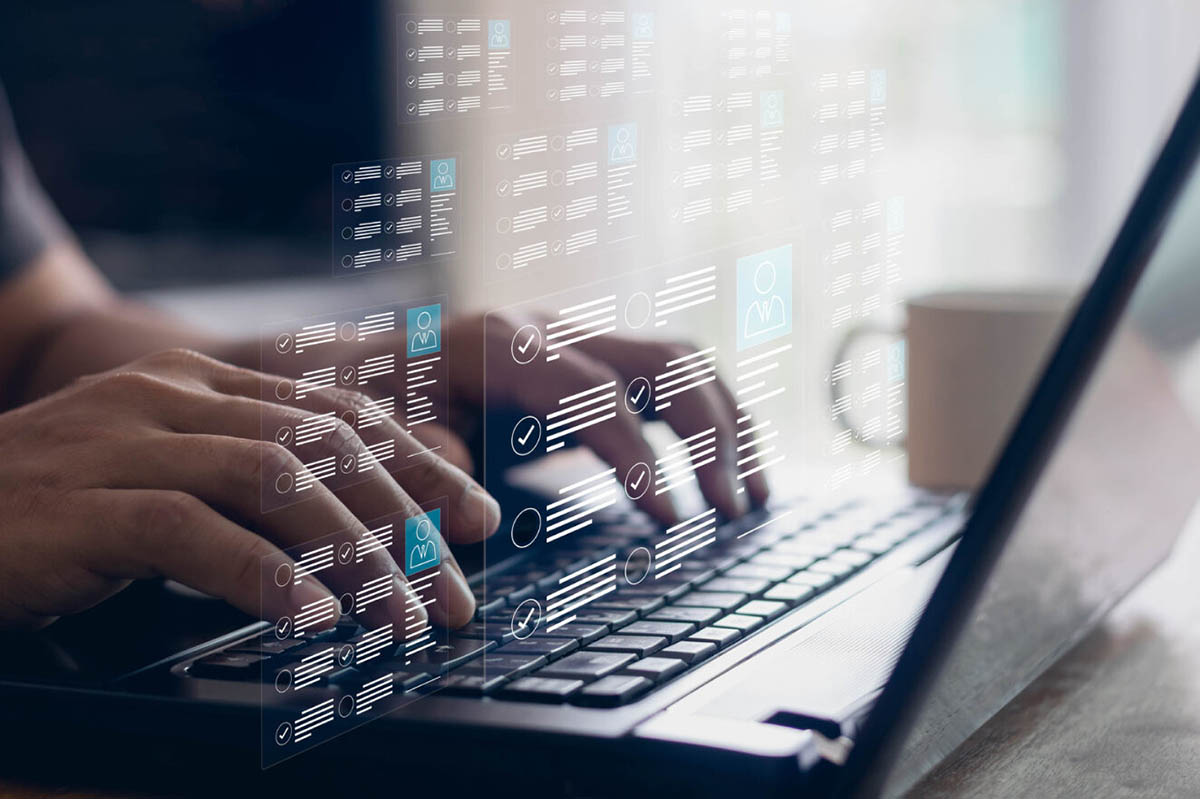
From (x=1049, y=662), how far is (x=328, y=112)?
2.09ft

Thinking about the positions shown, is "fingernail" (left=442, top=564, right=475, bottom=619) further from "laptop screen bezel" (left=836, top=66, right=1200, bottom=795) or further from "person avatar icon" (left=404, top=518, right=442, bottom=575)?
"laptop screen bezel" (left=836, top=66, right=1200, bottom=795)

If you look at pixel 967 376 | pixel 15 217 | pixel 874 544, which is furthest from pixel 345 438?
pixel 15 217

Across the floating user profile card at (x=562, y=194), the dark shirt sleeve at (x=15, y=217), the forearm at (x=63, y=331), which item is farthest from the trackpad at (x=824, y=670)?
the dark shirt sleeve at (x=15, y=217)

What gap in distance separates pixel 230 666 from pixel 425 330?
85 millimetres

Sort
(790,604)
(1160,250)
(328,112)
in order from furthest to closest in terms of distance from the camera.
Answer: (328,112)
(790,604)
(1160,250)

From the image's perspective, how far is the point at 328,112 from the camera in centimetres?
83

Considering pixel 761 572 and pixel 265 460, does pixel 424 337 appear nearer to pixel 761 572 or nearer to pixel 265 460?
pixel 265 460

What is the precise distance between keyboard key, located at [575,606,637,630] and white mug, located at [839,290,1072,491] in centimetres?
20

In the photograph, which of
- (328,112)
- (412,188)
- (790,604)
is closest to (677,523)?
(790,604)

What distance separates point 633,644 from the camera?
29cm

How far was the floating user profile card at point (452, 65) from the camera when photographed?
0.26 metres

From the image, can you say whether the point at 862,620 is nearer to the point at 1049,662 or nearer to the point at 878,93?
the point at 1049,662

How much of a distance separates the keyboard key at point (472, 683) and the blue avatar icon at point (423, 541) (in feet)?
0.08

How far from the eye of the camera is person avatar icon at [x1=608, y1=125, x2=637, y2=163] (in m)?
0.31
